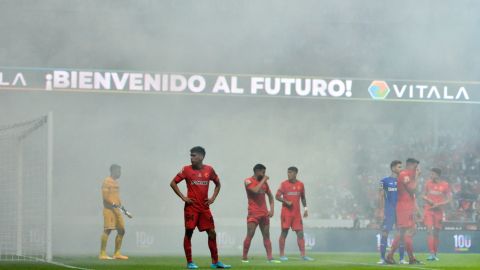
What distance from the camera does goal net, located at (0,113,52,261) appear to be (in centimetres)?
1772

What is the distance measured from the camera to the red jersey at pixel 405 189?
16016mm

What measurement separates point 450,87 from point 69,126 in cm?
913

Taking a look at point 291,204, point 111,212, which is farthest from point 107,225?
point 291,204

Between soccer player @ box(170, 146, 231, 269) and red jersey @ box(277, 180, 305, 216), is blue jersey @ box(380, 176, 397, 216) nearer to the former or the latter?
red jersey @ box(277, 180, 305, 216)

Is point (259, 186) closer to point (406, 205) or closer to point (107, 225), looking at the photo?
point (406, 205)

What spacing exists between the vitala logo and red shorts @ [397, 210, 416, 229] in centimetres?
944

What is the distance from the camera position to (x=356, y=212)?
27.6 metres

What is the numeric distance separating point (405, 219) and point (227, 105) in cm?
1078

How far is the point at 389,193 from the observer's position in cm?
1596

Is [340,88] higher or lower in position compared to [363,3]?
lower

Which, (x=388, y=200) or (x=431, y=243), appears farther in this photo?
(x=431, y=243)

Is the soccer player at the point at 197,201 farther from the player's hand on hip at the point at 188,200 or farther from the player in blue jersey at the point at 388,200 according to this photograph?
the player in blue jersey at the point at 388,200

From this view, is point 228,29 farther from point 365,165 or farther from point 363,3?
point 365,165

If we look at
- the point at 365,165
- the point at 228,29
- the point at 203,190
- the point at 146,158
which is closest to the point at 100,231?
the point at 146,158
